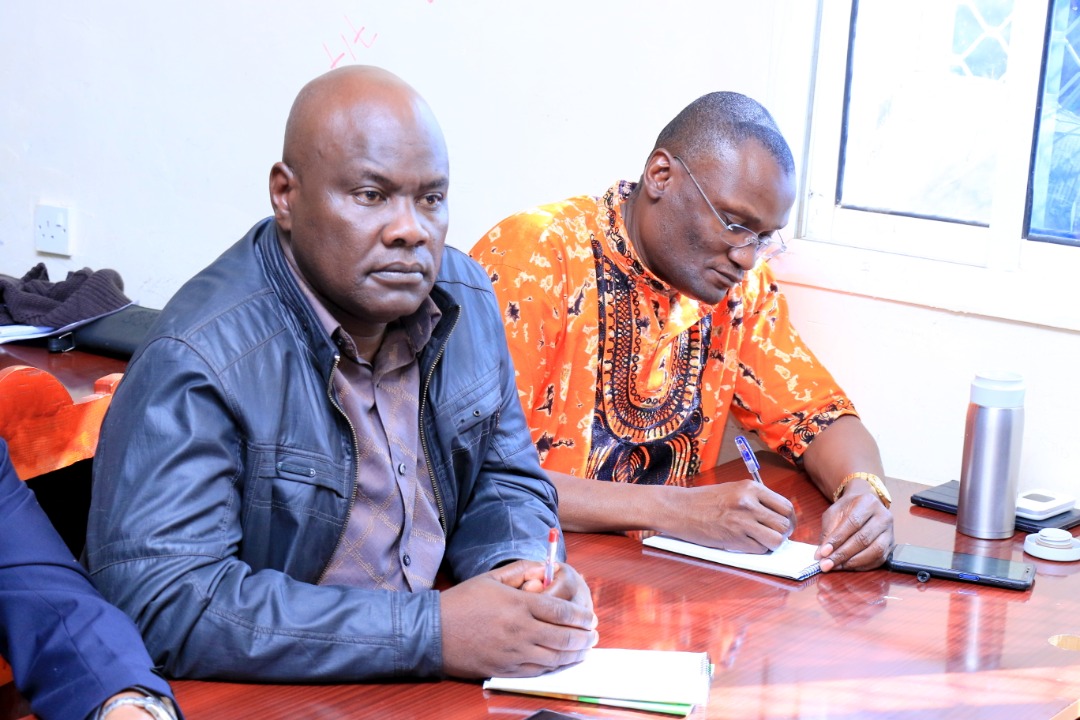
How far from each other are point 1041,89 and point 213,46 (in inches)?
77.2

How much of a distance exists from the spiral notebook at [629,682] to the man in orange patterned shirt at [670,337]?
48 centimetres

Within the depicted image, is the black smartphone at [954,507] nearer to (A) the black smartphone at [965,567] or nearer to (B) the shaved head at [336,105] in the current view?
(A) the black smartphone at [965,567]

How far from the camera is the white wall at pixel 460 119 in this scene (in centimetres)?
247

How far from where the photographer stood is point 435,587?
1.68 metres

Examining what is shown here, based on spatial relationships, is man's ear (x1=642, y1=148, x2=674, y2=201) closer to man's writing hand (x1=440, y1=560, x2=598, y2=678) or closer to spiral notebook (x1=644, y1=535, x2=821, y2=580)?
spiral notebook (x1=644, y1=535, x2=821, y2=580)

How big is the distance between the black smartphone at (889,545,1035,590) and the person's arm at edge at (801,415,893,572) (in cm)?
4

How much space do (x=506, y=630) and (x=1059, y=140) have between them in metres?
1.57

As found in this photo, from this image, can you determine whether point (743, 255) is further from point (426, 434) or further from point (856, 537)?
point (426, 434)

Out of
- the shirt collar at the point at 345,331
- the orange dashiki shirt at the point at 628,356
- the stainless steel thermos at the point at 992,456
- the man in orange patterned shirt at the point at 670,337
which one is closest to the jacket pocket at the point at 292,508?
the shirt collar at the point at 345,331

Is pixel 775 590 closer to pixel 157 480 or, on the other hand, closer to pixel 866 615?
pixel 866 615

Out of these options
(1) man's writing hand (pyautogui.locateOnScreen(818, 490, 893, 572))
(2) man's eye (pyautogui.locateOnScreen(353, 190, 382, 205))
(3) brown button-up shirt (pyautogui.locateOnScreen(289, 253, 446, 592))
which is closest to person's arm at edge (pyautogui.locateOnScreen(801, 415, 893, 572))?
(1) man's writing hand (pyautogui.locateOnScreen(818, 490, 893, 572))

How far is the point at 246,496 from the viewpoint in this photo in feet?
4.77

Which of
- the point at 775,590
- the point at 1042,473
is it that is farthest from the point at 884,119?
the point at 775,590

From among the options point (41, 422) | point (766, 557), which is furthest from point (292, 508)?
point (766, 557)
